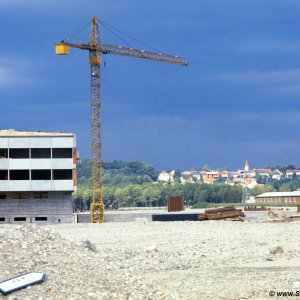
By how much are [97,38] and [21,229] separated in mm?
119025

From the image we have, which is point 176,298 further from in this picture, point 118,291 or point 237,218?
point 237,218

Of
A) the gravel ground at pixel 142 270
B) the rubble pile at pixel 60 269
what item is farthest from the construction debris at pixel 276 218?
the rubble pile at pixel 60 269

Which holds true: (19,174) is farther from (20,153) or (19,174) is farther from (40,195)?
(40,195)

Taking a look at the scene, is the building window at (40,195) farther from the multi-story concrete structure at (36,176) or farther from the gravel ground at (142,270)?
the gravel ground at (142,270)

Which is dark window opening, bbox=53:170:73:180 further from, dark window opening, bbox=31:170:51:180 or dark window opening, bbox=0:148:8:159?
dark window opening, bbox=0:148:8:159

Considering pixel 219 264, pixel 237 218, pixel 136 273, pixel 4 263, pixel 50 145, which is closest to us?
pixel 4 263

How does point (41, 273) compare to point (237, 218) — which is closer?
point (41, 273)

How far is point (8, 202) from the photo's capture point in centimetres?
10075

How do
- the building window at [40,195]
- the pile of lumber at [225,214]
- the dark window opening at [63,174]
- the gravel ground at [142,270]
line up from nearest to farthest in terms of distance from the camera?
the gravel ground at [142,270], the pile of lumber at [225,214], the dark window opening at [63,174], the building window at [40,195]

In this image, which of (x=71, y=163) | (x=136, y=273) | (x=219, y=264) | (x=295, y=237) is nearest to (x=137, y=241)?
(x=295, y=237)

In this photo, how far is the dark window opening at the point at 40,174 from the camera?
10038 cm

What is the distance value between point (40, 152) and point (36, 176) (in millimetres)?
3132

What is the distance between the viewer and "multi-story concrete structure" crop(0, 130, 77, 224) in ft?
327

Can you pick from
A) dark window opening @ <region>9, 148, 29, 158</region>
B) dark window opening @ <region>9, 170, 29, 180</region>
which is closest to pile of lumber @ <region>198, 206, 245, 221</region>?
dark window opening @ <region>9, 170, 29, 180</region>
